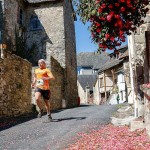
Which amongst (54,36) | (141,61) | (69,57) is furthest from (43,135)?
(69,57)

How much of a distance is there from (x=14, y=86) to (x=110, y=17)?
8.41 meters

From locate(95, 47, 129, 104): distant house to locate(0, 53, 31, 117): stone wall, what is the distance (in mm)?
21992

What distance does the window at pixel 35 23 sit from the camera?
24228mm

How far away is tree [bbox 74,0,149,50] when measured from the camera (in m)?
3.62

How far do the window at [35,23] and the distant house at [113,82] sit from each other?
12.7 m

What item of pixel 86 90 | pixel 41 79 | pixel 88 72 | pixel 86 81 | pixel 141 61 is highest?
pixel 88 72

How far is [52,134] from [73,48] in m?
20.7

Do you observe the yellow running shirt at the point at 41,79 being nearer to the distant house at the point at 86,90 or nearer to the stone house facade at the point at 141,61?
the stone house facade at the point at 141,61

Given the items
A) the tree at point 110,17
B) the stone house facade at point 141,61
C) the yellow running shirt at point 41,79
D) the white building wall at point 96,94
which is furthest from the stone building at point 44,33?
the white building wall at point 96,94

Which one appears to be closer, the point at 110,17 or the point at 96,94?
the point at 110,17

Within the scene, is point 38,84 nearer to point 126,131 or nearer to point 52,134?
point 52,134

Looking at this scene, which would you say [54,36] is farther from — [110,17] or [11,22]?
[110,17]

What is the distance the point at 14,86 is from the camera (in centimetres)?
1130

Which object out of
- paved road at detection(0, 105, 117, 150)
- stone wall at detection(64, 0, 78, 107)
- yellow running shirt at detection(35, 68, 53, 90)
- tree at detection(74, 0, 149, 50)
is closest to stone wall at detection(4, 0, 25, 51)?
stone wall at detection(64, 0, 78, 107)
